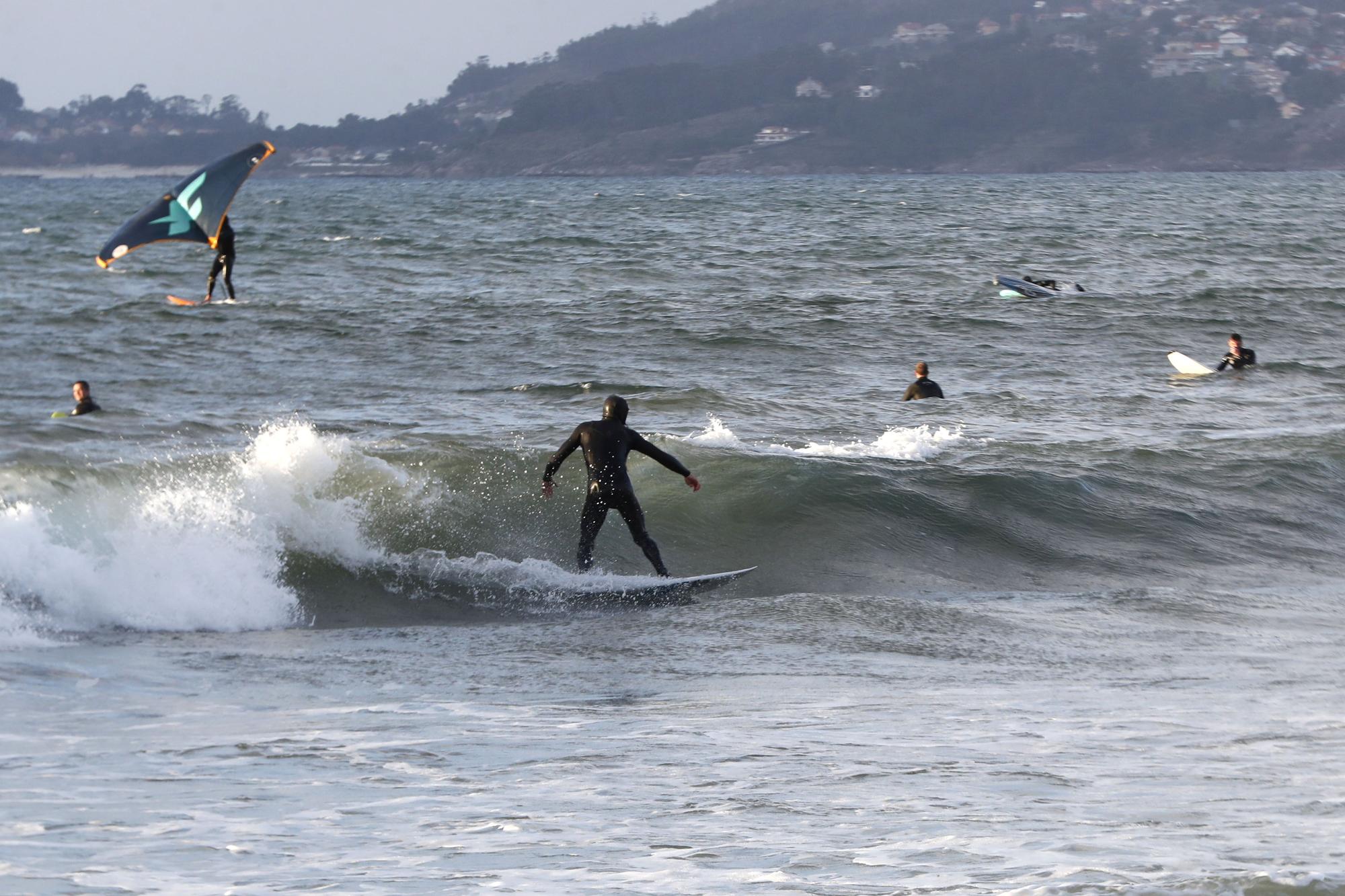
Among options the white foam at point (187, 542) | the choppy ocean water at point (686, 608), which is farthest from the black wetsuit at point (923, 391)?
the white foam at point (187, 542)

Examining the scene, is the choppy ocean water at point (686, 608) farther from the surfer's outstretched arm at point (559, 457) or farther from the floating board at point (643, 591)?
the surfer's outstretched arm at point (559, 457)

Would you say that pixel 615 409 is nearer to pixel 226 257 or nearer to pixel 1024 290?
pixel 226 257

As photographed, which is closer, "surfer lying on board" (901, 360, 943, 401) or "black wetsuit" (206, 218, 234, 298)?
"black wetsuit" (206, 218, 234, 298)

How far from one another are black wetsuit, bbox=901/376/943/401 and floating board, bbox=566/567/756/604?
972cm

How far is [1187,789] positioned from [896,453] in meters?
10.6

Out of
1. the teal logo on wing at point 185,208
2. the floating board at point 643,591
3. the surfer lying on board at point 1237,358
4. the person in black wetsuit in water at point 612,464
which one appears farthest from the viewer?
the surfer lying on board at point 1237,358

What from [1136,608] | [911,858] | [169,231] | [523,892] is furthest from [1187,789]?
[169,231]

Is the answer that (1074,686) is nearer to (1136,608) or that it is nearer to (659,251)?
(1136,608)

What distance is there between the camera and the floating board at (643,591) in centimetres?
1138

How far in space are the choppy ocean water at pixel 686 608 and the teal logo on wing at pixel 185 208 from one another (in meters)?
2.24

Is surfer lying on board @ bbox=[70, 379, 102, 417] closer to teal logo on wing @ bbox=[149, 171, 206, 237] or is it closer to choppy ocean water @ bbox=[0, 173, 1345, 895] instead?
choppy ocean water @ bbox=[0, 173, 1345, 895]

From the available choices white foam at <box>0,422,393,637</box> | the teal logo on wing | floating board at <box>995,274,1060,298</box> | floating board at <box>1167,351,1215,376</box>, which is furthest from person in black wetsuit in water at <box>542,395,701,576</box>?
floating board at <box>995,274,1060,298</box>

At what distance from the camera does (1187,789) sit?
6.05 metres

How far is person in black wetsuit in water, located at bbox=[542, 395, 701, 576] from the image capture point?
11570 millimetres
